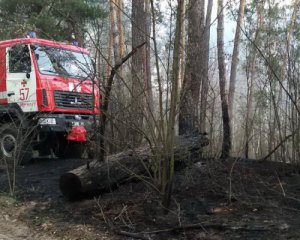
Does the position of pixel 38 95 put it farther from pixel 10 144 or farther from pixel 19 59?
pixel 10 144

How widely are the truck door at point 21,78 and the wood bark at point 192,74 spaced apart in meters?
3.64

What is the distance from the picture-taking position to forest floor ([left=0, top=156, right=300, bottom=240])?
17.3 feet

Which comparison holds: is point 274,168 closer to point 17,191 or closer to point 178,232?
point 178,232

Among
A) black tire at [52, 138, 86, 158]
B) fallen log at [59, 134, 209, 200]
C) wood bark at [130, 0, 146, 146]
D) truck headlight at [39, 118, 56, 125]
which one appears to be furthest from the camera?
black tire at [52, 138, 86, 158]

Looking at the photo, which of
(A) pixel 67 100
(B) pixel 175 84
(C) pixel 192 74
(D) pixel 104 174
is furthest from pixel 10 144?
(B) pixel 175 84

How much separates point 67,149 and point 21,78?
7.02 ft

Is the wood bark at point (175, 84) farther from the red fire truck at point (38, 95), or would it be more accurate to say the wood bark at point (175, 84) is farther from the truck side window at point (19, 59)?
the truck side window at point (19, 59)

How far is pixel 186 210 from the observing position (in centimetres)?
586

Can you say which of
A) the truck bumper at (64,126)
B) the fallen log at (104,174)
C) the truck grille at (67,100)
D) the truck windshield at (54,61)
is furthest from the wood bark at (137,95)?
the truck grille at (67,100)

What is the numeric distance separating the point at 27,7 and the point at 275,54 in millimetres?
13778

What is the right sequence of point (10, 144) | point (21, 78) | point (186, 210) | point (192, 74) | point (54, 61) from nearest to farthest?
point (186, 210) → point (192, 74) → point (54, 61) → point (21, 78) → point (10, 144)

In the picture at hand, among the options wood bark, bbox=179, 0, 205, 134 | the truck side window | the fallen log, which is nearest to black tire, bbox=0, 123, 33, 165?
the truck side window

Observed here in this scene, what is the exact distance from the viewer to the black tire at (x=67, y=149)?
11.2 meters

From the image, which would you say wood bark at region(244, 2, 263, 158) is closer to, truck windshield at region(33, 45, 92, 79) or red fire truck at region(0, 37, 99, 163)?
red fire truck at region(0, 37, 99, 163)
